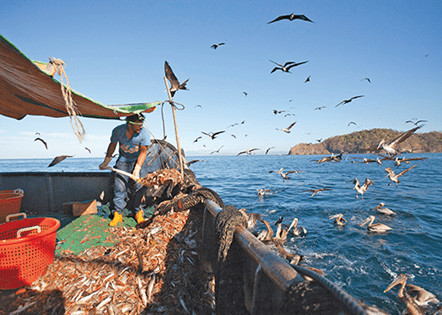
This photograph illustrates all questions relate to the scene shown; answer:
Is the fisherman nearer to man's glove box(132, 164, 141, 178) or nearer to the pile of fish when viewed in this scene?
man's glove box(132, 164, 141, 178)

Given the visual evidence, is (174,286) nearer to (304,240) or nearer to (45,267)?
(45,267)

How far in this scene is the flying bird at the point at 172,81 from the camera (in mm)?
3990

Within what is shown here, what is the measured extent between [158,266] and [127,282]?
0.46 m

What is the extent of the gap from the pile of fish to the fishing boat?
0.01 metres

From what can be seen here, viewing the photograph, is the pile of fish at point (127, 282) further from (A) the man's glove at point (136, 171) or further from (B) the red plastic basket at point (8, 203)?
(B) the red plastic basket at point (8, 203)

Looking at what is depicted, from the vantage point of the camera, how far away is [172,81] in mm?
4227

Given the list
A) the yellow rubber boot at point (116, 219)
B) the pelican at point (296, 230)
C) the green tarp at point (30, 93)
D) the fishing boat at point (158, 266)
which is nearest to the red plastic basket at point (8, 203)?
the fishing boat at point (158, 266)

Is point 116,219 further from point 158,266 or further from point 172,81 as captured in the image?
point 172,81

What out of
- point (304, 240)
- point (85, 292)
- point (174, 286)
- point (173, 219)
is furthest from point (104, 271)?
point (304, 240)

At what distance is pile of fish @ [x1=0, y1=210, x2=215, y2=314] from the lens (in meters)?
2.55

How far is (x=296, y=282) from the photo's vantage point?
1387 mm

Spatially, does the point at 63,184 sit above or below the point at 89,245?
above

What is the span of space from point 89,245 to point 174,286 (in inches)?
77.6

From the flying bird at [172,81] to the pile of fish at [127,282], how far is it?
2.91 meters
